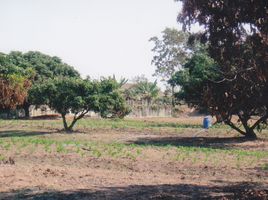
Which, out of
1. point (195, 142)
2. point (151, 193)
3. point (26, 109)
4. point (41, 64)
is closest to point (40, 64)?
point (41, 64)

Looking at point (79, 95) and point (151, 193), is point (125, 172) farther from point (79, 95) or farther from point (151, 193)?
point (79, 95)

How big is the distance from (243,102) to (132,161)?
26.8ft

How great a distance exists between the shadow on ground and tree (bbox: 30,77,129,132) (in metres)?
20.2

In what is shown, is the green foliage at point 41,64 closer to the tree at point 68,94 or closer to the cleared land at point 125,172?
the tree at point 68,94

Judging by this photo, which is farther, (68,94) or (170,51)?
(170,51)

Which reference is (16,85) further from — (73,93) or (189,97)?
(189,97)

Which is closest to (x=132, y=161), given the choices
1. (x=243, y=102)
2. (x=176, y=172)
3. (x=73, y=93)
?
(x=176, y=172)

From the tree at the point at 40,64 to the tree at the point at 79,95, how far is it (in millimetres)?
21990

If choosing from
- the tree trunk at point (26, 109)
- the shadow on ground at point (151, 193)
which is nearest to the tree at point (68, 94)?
the shadow on ground at point (151, 193)

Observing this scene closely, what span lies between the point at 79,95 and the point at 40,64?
2665cm

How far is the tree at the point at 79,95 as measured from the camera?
104 ft

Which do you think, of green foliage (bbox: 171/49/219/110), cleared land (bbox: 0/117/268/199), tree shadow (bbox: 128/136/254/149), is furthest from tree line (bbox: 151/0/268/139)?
green foliage (bbox: 171/49/219/110)

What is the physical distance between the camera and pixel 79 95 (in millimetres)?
32219

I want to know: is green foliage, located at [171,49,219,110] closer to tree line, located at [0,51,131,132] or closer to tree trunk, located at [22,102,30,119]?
tree line, located at [0,51,131,132]
